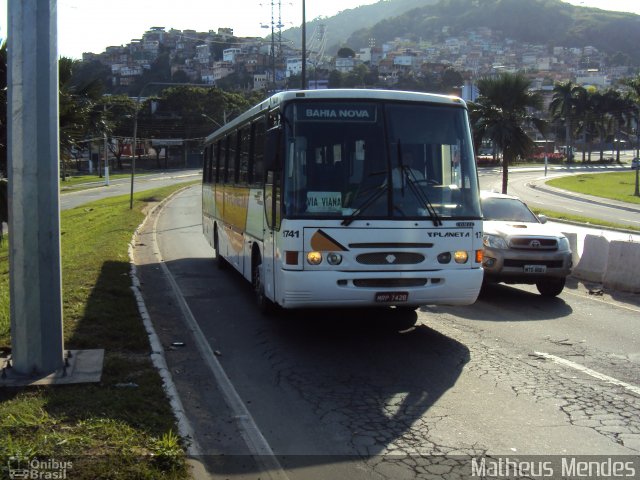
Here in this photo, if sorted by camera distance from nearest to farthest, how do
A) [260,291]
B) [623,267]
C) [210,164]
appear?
[260,291] → [623,267] → [210,164]

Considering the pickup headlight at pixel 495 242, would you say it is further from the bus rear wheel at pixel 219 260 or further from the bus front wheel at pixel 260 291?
the bus rear wheel at pixel 219 260

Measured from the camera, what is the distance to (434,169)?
7.96 meters

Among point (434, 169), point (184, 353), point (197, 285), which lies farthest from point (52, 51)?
point (197, 285)

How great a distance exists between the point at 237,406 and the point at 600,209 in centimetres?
3847

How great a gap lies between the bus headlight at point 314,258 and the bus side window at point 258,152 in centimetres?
188

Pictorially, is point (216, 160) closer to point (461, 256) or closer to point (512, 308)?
point (512, 308)

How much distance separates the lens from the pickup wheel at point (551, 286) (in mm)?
11297

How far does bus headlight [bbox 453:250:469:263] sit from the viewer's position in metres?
7.94

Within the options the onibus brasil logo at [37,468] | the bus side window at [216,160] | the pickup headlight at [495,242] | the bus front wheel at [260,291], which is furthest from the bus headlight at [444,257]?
the bus side window at [216,160]

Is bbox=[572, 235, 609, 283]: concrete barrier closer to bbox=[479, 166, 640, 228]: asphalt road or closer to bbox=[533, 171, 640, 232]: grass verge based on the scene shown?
bbox=[479, 166, 640, 228]: asphalt road

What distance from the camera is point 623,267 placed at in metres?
11.9

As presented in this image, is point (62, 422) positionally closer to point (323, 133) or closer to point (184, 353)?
point (184, 353)

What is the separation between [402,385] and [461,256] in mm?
2030

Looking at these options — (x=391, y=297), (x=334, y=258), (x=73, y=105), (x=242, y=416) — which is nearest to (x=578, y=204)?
(x=73, y=105)
